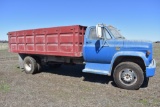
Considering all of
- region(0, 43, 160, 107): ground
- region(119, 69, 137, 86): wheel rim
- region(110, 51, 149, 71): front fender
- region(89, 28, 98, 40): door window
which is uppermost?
region(89, 28, 98, 40): door window

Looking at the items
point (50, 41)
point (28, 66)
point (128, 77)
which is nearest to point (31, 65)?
point (28, 66)

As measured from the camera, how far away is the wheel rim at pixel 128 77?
7.13 meters

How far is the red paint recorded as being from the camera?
8.26 m

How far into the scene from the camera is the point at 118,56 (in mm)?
7316

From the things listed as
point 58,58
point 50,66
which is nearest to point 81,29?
point 58,58

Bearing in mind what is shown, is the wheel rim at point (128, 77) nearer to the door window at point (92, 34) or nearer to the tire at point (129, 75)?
the tire at point (129, 75)

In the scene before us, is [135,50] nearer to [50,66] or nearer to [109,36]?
[109,36]

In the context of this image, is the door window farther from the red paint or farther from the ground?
the ground

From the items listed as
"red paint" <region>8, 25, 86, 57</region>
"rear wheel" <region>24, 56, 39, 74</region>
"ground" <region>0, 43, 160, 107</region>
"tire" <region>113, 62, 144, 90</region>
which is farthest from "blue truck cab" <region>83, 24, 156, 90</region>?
"rear wheel" <region>24, 56, 39, 74</region>

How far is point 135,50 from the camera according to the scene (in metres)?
7.03

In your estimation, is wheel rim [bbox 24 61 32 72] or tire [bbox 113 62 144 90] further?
wheel rim [bbox 24 61 32 72]

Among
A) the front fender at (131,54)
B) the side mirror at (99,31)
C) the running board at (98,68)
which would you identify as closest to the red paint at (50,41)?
the running board at (98,68)

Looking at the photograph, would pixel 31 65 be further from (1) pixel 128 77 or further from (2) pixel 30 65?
(1) pixel 128 77

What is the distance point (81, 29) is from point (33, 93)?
10.5 ft
